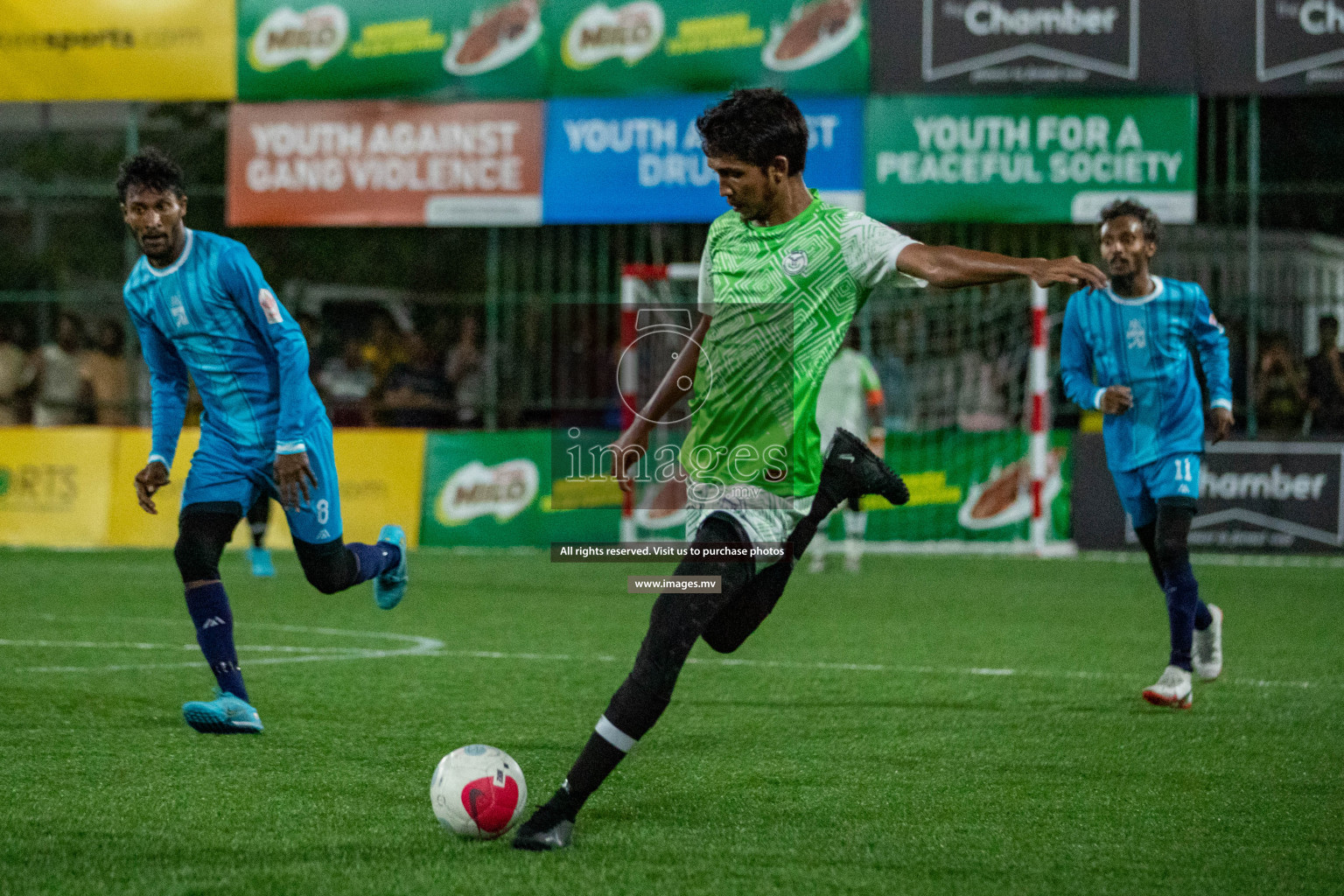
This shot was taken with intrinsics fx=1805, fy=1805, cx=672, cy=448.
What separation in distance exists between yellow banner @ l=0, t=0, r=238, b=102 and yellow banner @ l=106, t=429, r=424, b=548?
3.53 m

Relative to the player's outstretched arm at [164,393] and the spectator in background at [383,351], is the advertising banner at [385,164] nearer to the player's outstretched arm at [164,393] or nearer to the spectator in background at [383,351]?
the spectator in background at [383,351]

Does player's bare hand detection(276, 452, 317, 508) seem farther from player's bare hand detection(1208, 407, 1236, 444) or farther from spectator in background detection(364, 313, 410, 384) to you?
spectator in background detection(364, 313, 410, 384)

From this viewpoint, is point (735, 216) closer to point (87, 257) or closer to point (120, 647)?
point (120, 647)

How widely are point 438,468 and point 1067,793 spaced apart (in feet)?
37.7

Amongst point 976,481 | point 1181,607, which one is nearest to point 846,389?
point 976,481

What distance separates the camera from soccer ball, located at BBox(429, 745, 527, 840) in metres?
4.73

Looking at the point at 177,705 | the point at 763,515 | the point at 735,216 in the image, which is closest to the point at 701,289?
the point at 735,216

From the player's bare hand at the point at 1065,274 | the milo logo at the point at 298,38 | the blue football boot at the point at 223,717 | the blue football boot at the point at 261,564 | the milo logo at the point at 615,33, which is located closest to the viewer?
the player's bare hand at the point at 1065,274

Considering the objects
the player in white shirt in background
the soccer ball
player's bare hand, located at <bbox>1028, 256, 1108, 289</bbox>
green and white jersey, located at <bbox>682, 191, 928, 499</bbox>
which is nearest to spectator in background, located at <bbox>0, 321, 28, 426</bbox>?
the player in white shirt in background

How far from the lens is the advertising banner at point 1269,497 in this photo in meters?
16.0

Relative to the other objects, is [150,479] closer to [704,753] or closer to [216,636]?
[216,636]

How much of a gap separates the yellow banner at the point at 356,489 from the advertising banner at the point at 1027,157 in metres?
4.87

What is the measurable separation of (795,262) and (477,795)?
165 cm

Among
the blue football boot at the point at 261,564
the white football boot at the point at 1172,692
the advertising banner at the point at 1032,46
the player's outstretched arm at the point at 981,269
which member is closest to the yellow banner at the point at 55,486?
the blue football boot at the point at 261,564
